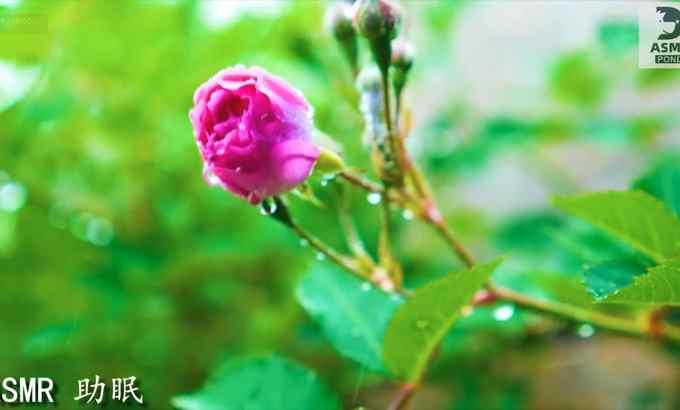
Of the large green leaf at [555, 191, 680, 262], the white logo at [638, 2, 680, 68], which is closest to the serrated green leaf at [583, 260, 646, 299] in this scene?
the large green leaf at [555, 191, 680, 262]

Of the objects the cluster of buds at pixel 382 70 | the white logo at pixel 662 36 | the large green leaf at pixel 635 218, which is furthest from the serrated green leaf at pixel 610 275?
the white logo at pixel 662 36

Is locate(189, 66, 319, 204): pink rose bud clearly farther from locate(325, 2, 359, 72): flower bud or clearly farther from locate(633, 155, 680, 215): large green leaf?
locate(633, 155, 680, 215): large green leaf

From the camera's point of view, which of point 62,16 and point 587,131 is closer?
point 62,16

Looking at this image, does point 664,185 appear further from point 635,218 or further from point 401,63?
point 401,63

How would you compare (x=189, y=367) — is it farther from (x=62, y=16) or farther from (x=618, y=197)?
(x=618, y=197)

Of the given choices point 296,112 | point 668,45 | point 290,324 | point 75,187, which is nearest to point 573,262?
point 668,45
